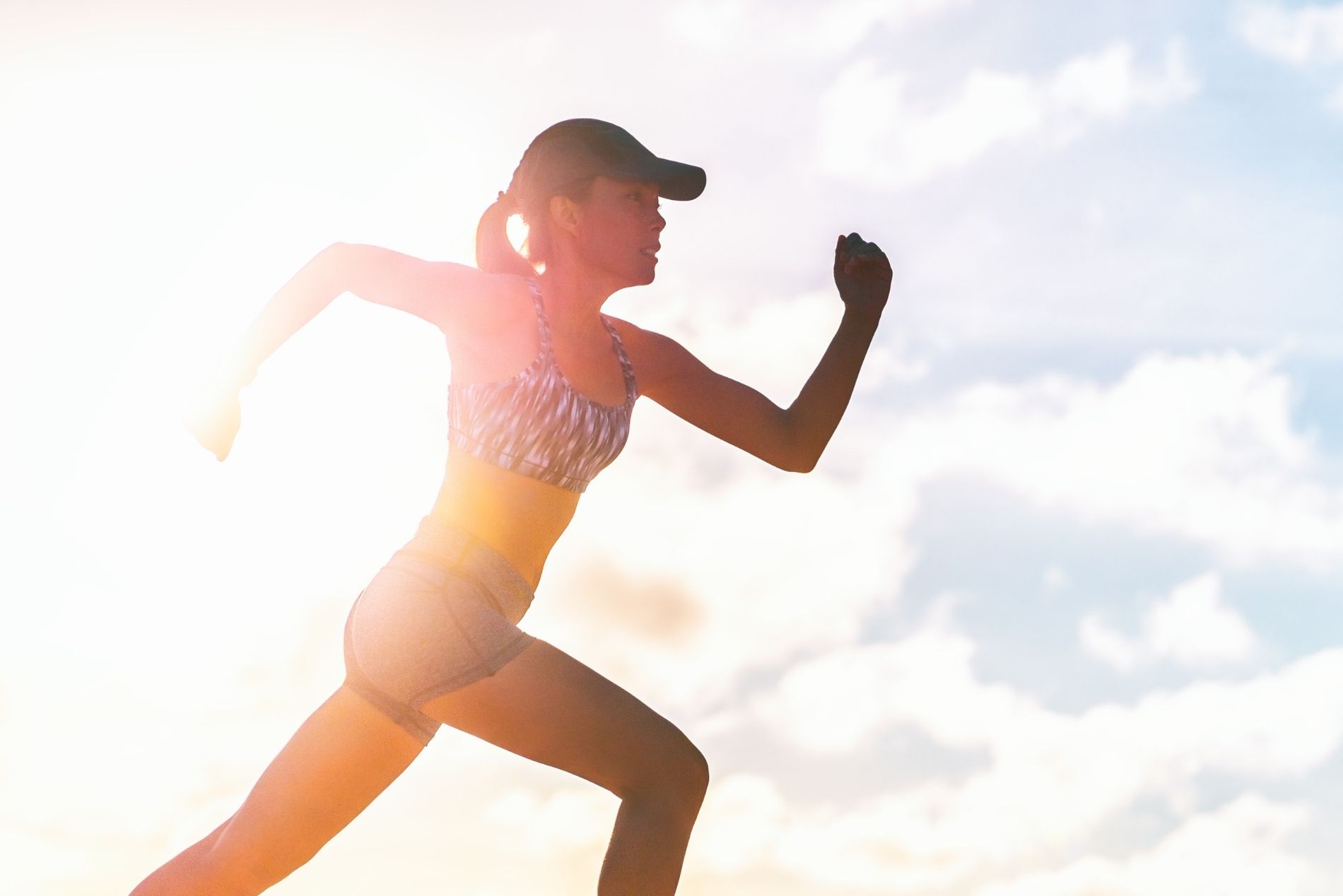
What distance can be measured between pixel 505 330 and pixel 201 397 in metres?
0.86

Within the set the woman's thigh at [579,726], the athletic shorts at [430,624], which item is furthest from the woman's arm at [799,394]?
the woman's thigh at [579,726]

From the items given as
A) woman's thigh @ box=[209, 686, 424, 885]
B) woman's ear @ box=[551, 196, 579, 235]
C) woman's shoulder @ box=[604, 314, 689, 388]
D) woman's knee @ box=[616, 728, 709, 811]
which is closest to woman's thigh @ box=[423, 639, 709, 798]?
woman's knee @ box=[616, 728, 709, 811]

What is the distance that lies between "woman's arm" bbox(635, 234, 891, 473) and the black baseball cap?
1.77 ft

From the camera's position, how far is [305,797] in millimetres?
4391

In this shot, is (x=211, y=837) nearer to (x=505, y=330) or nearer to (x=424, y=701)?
(x=424, y=701)

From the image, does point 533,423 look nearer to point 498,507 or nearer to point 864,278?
point 498,507

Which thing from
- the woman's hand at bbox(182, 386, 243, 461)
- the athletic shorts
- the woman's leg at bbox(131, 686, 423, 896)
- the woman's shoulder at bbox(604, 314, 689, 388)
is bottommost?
the woman's leg at bbox(131, 686, 423, 896)

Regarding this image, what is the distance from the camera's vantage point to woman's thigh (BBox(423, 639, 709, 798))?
4.08m

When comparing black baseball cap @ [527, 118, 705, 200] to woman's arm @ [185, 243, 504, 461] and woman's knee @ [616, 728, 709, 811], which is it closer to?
woman's arm @ [185, 243, 504, 461]

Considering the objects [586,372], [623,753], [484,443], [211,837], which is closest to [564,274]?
[586,372]

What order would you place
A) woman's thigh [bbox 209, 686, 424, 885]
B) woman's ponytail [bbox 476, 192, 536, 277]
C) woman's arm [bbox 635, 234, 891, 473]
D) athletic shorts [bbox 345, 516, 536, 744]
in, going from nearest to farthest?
athletic shorts [bbox 345, 516, 536, 744]
woman's thigh [bbox 209, 686, 424, 885]
woman's ponytail [bbox 476, 192, 536, 277]
woman's arm [bbox 635, 234, 891, 473]

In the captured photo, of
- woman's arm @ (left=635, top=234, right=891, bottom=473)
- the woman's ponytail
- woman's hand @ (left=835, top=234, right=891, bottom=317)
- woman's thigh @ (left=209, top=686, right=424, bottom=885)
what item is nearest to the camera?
woman's thigh @ (left=209, top=686, right=424, bottom=885)

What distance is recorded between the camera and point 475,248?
195 inches

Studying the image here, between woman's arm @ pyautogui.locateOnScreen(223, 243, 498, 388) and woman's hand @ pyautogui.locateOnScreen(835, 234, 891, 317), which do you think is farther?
woman's hand @ pyautogui.locateOnScreen(835, 234, 891, 317)
